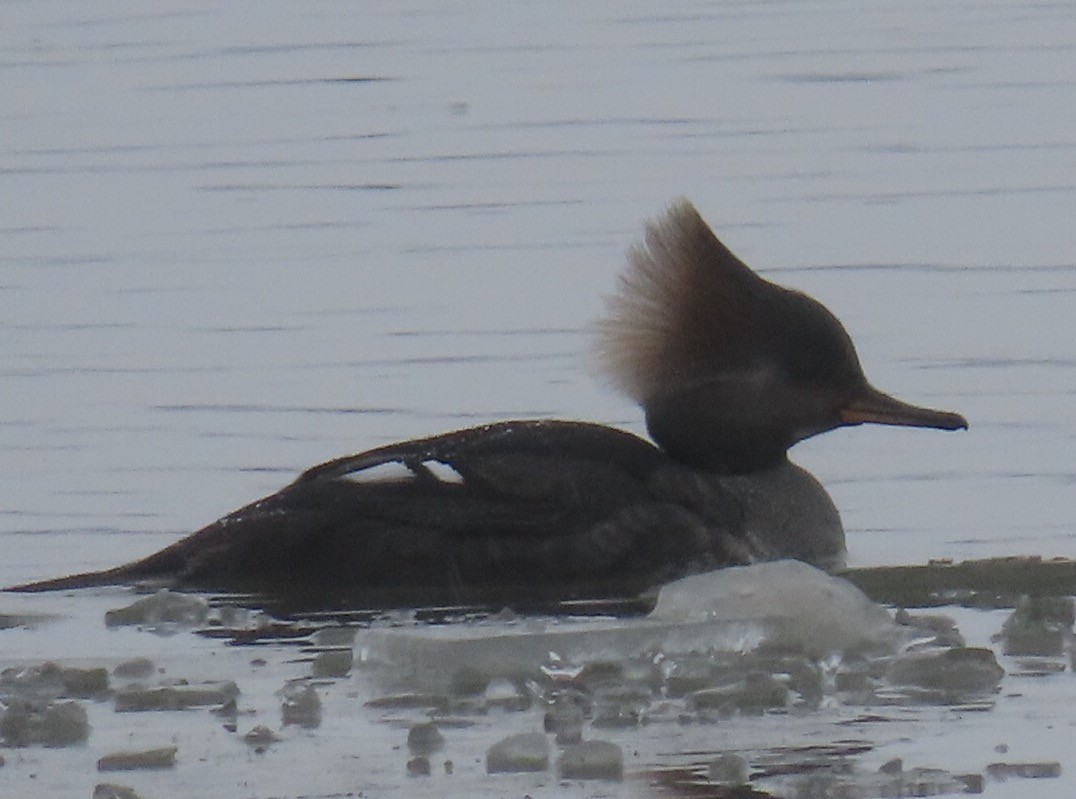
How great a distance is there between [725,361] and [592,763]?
2844 mm

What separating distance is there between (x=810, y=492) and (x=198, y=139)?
27.2 ft

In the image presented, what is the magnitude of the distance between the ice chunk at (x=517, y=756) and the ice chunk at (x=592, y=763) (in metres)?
0.05

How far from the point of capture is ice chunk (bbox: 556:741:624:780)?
538cm

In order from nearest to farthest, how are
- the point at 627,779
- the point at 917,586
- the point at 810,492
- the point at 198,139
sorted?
the point at 627,779, the point at 917,586, the point at 810,492, the point at 198,139

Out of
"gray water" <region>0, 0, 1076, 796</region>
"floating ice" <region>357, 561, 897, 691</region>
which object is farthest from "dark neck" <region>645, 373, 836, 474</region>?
"floating ice" <region>357, 561, 897, 691</region>

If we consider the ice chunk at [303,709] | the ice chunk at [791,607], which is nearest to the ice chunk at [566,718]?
the ice chunk at [303,709]

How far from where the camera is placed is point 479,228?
42.2 ft

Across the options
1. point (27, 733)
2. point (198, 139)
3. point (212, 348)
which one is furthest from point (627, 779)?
point (198, 139)

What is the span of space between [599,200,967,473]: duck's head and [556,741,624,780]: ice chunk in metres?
2.69

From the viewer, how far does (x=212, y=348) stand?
10836mm

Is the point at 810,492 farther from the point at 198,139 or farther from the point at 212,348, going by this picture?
the point at 198,139

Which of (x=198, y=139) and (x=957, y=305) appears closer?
(x=957, y=305)

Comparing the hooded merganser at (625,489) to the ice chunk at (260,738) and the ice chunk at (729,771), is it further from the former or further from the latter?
the ice chunk at (729,771)

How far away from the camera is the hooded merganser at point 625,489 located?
758 centimetres
